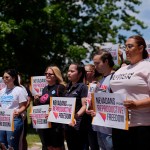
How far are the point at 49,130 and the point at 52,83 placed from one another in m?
0.76

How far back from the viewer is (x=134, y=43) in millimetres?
4285

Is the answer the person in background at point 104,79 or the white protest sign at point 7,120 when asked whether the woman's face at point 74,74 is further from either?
the white protest sign at point 7,120

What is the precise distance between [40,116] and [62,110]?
77 centimetres

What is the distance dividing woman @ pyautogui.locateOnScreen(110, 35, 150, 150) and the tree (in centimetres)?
932

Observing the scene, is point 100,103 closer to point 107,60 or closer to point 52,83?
point 107,60

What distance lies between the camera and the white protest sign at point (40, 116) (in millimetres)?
6317

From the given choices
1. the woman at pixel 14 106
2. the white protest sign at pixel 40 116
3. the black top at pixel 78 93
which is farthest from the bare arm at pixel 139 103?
the woman at pixel 14 106

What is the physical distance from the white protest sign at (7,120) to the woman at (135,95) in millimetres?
2568

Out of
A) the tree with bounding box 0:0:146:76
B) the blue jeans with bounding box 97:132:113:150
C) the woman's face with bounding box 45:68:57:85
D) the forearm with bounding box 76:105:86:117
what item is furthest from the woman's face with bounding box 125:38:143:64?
the tree with bounding box 0:0:146:76

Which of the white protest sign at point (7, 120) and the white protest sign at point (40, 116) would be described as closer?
the white protest sign at point (40, 116)

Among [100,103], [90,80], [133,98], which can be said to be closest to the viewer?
[133,98]

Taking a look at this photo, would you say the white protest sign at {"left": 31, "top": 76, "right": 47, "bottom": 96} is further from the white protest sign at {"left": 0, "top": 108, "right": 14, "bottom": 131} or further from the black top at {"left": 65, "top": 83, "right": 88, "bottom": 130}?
the black top at {"left": 65, "top": 83, "right": 88, "bottom": 130}

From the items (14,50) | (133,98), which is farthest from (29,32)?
(133,98)

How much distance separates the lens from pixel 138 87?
4.14m
